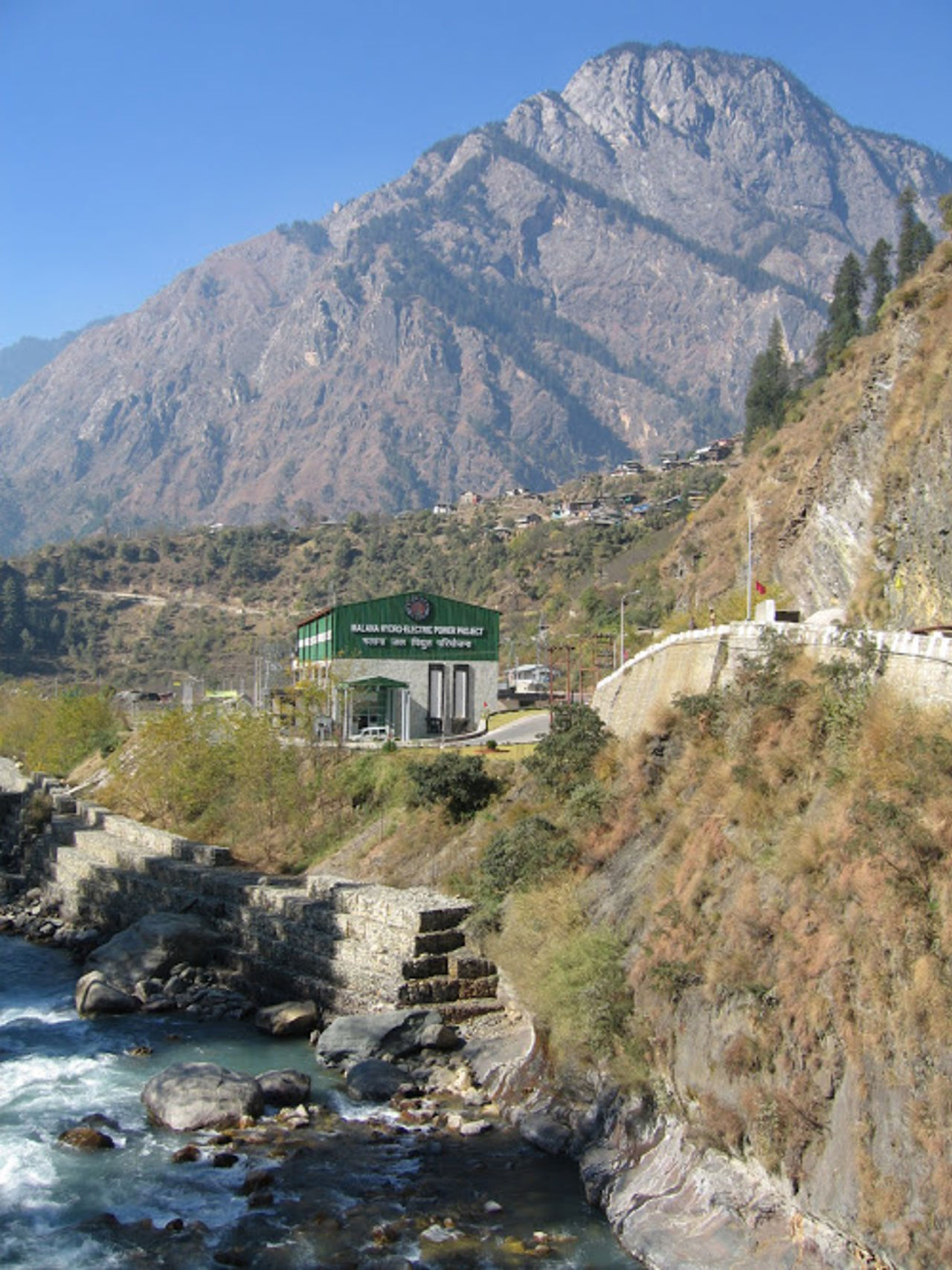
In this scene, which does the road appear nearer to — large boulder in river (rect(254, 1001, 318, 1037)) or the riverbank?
large boulder in river (rect(254, 1001, 318, 1037))

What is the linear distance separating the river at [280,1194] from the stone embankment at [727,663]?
10.8m

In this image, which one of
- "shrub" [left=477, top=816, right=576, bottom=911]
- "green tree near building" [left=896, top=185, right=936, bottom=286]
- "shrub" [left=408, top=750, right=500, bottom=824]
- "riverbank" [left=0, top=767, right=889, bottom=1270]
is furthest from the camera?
"green tree near building" [left=896, top=185, right=936, bottom=286]

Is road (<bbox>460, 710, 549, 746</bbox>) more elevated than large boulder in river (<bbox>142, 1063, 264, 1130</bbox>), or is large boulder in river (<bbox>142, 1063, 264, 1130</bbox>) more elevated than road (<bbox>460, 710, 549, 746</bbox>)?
road (<bbox>460, 710, 549, 746</bbox>)

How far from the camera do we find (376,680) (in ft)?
210

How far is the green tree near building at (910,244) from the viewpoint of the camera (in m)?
101

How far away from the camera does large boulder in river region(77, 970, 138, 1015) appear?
31.4 meters

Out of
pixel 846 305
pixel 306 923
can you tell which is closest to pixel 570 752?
pixel 306 923

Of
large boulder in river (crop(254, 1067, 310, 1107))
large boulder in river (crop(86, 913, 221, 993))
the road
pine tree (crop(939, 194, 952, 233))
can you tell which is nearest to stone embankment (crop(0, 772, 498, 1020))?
large boulder in river (crop(86, 913, 221, 993))

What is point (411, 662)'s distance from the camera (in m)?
65.7

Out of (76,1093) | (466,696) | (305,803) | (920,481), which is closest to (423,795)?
(305,803)

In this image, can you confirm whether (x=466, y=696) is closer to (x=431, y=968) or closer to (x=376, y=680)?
(x=376, y=680)

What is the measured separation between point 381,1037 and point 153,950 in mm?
10768

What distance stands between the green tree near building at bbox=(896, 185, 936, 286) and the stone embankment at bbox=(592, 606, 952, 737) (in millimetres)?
71471

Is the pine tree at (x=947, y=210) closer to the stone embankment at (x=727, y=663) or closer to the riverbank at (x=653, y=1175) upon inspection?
the stone embankment at (x=727, y=663)
